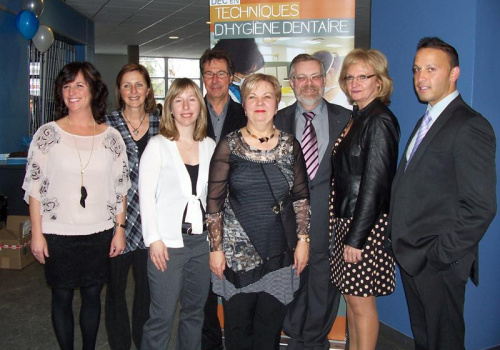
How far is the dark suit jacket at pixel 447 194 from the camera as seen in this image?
193 cm

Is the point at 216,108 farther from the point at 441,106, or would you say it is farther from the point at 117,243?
the point at 441,106

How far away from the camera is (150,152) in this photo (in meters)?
2.34

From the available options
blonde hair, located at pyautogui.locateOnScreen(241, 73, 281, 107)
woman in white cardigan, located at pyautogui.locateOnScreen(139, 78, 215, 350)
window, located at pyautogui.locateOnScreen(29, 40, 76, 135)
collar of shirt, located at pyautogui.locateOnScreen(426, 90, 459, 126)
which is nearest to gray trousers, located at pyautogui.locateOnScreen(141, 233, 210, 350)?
woman in white cardigan, located at pyautogui.locateOnScreen(139, 78, 215, 350)

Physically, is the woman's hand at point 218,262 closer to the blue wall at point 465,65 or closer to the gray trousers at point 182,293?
the gray trousers at point 182,293

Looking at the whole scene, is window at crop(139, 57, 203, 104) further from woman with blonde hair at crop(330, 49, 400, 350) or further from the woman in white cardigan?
woman with blonde hair at crop(330, 49, 400, 350)

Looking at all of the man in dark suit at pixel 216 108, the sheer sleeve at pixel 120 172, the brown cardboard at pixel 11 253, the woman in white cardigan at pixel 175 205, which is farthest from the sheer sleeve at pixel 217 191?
the brown cardboard at pixel 11 253

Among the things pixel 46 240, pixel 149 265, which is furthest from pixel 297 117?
pixel 46 240

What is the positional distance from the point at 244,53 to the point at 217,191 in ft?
4.46

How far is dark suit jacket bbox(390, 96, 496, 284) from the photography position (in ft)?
6.34

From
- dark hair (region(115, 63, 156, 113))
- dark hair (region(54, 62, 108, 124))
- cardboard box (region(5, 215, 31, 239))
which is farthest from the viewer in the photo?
cardboard box (region(5, 215, 31, 239))

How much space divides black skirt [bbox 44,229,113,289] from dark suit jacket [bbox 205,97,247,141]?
0.89 m

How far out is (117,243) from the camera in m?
2.57

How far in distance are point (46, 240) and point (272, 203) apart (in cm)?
117

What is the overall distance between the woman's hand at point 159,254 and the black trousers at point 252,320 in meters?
0.36
